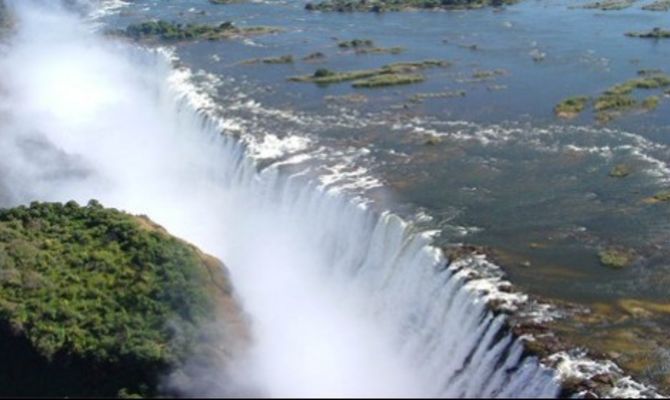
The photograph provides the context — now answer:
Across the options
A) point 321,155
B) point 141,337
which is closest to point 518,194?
point 321,155

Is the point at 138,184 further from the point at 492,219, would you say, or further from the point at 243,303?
the point at 492,219

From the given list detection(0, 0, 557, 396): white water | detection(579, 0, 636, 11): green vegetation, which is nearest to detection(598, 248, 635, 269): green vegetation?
detection(0, 0, 557, 396): white water

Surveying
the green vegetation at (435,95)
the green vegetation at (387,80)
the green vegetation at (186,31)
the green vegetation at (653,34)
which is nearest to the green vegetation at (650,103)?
the green vegetation at (435,95)

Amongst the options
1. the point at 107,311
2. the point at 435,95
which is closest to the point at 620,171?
the point at 435,95

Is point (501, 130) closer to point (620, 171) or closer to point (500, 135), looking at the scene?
point (500, 135)

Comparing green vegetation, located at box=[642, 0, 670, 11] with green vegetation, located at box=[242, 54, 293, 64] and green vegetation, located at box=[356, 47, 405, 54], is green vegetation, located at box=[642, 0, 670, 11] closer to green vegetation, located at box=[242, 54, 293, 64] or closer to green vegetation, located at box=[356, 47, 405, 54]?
green vegetation, located at box=[356, 47, 405, 54]
